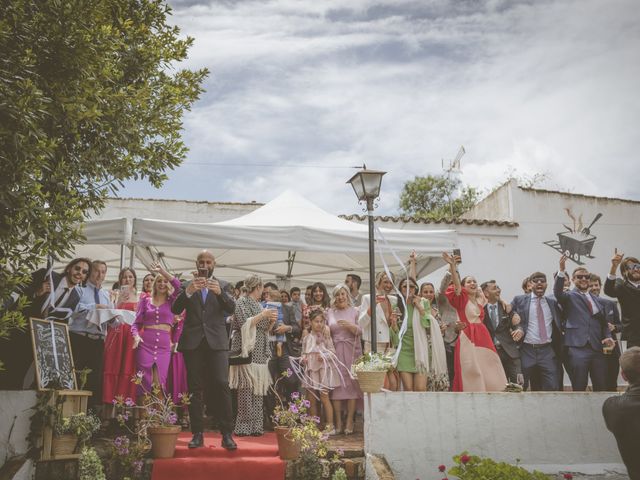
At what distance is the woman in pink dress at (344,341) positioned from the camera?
685cm

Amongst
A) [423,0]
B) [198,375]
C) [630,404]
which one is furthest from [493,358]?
[423,0]

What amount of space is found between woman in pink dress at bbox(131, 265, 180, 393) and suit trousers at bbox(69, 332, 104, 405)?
1.64 ft

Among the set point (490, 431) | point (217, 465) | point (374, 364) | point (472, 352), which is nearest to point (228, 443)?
point (217, 465)

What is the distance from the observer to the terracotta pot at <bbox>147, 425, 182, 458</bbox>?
215 inches

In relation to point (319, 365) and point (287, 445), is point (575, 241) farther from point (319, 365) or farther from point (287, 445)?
point (287, 445)

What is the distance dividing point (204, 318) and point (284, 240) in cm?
199

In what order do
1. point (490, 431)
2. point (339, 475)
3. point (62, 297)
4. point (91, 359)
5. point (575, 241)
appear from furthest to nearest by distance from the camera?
point (575, 241)
point (91, 359)
point (62, 297)
point (490, 431)
point (339, 475)

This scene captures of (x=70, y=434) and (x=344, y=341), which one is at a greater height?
(x=344, y=341)

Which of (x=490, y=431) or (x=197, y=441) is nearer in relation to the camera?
(x=197, y=441)

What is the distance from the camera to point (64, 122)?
15.7 feet

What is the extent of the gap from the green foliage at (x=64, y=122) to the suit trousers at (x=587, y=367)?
5255mm

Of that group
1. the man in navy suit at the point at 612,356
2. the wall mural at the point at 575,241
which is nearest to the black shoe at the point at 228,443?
the man in navy suit at the point at 612,356

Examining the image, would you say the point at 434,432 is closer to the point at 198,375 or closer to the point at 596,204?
the point at 198,375

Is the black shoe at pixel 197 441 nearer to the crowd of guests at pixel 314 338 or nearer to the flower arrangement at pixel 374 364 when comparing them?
the crowd of guests at pixel 314 338
